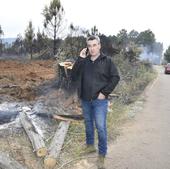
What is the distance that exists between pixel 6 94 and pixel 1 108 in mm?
1864

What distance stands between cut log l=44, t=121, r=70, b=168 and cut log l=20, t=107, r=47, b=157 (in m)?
0.15

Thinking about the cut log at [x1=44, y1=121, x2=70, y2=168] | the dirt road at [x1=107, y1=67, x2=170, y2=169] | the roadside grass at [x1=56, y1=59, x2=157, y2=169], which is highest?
the cut log at [x1=44, y1=121, x2=70, y2=168]

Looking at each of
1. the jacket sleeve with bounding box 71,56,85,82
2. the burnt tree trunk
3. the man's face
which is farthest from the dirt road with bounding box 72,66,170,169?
the burnt tree trunk

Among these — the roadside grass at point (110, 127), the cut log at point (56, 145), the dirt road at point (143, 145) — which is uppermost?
the cut log at point (56, 145)

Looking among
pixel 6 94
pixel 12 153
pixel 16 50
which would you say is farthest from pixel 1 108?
pixel 16 50

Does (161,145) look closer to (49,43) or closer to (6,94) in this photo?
(6,94)

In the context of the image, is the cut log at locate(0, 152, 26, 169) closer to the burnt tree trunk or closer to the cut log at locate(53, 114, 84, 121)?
the cut log at locate(53, 114, 84, 121)

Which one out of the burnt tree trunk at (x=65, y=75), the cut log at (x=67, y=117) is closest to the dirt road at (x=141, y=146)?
the cut log at (x=67, y=117)

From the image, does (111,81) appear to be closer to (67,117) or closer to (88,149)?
(88,149)

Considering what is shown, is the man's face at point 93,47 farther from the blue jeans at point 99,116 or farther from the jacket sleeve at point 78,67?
the blue jeans at point 99,116

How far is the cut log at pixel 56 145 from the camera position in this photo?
6.43 m

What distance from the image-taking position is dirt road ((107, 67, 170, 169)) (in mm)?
7086

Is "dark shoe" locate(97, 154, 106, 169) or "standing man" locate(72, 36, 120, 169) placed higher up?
"standing man" locate(72, 36, 120, 169)

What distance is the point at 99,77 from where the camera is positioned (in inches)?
256
